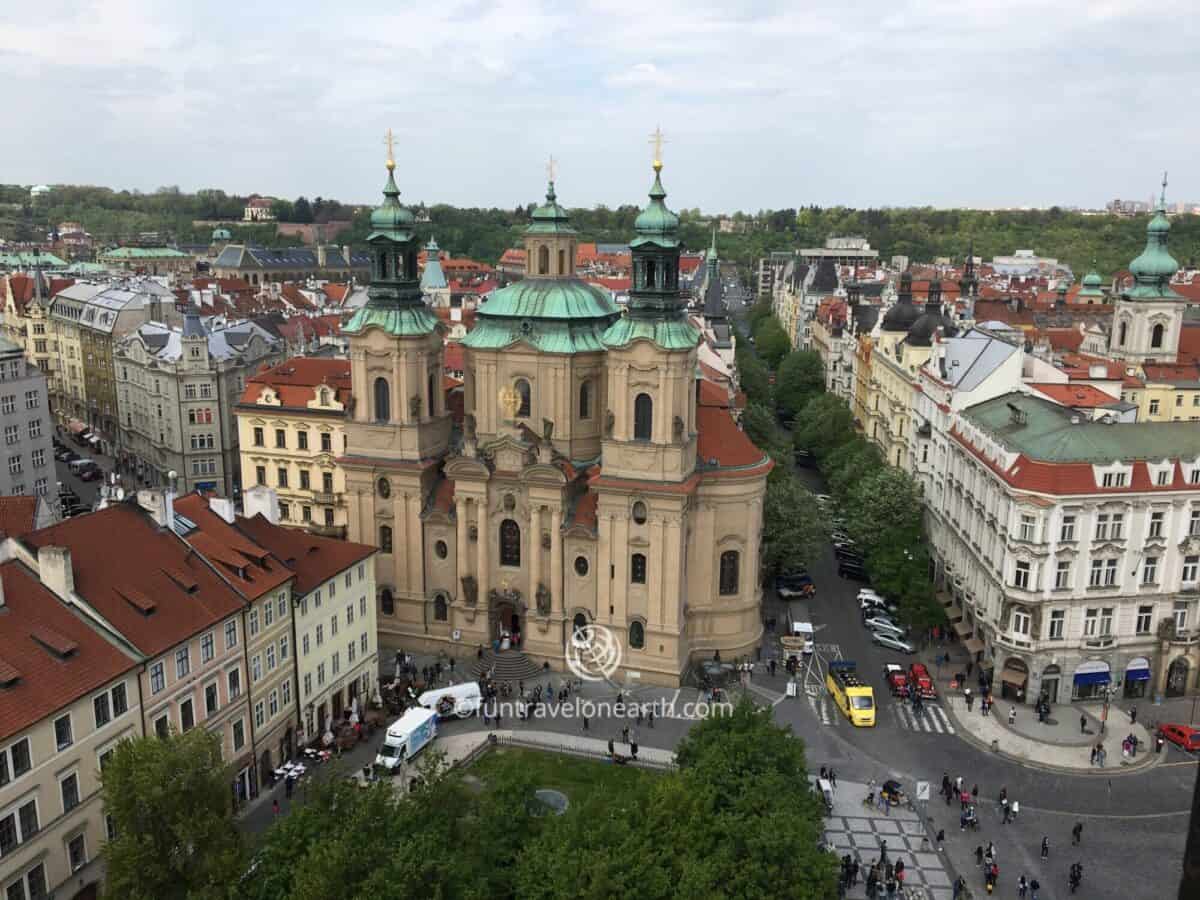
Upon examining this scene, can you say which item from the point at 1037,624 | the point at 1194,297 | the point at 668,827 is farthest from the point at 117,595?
the point at 1194,297

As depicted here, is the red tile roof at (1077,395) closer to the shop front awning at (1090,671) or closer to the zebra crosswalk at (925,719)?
the shop front awning at (1090,671)

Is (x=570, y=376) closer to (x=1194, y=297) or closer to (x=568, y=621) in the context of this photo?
(x=568, y=621)

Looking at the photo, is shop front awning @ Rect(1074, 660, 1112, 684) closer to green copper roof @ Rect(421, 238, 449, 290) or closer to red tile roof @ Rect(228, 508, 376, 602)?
red tile roof @ Rect(228, 508, 376, 602)

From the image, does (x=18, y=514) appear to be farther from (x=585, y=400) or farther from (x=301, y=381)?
(x=585, y=400)

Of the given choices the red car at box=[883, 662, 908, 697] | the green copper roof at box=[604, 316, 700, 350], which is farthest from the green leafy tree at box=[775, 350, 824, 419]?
the green copper roof at box=[604, 316, 700, 350]

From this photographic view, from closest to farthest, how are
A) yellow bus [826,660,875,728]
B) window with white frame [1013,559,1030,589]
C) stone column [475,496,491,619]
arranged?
yellow bus [826,660,875,728], window with white frame [1013,559,1030,589], stone column [475,496,491,619]

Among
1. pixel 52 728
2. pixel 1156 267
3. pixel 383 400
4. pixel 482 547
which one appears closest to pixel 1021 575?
pixel 482 547
